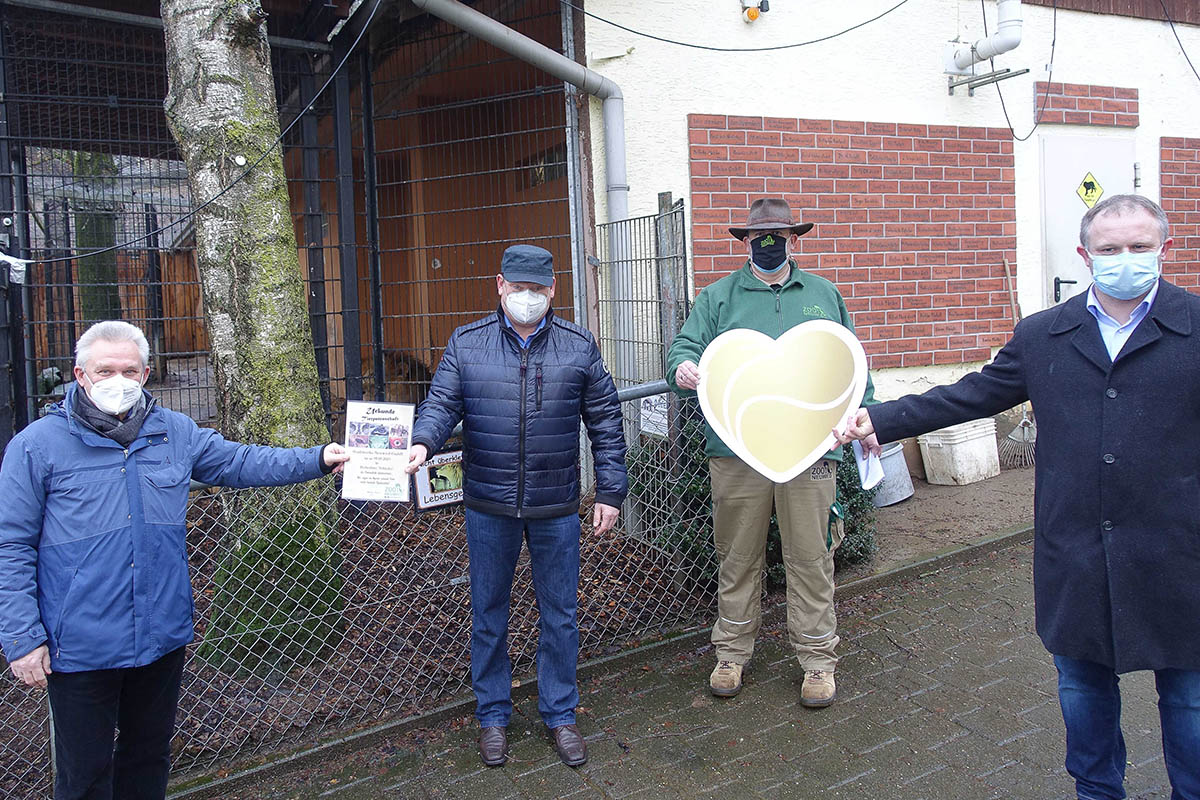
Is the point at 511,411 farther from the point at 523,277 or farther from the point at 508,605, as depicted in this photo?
the point at 508,605

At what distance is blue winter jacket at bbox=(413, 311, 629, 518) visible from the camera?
3229mm

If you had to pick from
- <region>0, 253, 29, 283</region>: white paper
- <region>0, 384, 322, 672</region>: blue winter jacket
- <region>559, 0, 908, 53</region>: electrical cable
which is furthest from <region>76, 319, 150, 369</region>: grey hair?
<region>559, 0, 908, 53</region>: electrical cable

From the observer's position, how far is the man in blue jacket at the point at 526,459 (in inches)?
127

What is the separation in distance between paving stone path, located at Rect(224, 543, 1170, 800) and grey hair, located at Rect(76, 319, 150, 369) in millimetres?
1666

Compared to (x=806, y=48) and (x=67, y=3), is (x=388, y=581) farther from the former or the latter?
(x=806, y=48)

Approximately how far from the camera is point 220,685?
358cm

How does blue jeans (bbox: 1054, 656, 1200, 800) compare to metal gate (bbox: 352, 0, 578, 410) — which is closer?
blue jeans (bbox: 1054, 656, 1200, 800)

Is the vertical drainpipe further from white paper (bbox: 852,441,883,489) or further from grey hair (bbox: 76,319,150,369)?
grey hair (bbox: 76,319,150,369)

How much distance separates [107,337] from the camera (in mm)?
2498

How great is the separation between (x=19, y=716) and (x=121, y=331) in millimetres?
1895

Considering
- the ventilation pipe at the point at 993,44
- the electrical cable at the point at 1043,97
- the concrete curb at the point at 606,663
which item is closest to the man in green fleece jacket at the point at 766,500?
the concrete curb at the point at 606,663

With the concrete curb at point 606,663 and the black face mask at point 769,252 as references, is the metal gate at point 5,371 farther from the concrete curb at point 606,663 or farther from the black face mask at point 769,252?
the black face mask at point 769,252

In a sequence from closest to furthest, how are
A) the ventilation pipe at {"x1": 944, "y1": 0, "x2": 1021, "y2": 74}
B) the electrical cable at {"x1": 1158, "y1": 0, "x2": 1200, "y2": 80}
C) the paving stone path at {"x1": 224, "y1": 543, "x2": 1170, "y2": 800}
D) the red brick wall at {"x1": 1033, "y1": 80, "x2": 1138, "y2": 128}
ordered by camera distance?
1. the paving stone path at {"x1": 224, "y1": 543, "x2": 1170, "y2": 800}
2. the ventilation pipe at {"x1": 944, "y1": 0, "x2": 1021, "y2": 74}
3. the red brick wall at {"x1": 1033, "y1": 80, "x2": 1138, "y2": 128}
4. the electrical cable at {"x1": 1158, "y1": 0, "x2": 1200, "y2": 80}

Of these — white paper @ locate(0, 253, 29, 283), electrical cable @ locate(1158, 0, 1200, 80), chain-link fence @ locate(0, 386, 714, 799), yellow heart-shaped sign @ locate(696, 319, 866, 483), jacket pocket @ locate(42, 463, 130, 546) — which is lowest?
chain-link fence @ locate(0, 386, 714, 799)
